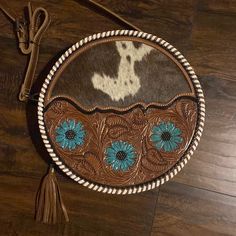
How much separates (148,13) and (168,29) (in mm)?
58

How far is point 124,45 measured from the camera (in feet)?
2.69

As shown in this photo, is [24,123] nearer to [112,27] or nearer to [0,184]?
[0,184]

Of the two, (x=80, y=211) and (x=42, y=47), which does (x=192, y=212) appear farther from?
(x=42, y=47)

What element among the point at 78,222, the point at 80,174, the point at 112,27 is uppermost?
the point at 112,27

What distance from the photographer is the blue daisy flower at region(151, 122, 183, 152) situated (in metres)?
0.82

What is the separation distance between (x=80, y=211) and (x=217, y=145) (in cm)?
34

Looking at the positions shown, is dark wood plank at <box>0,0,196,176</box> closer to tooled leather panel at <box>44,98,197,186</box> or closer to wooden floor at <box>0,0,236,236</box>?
wooden floor at <box>0,0,236,236</box>

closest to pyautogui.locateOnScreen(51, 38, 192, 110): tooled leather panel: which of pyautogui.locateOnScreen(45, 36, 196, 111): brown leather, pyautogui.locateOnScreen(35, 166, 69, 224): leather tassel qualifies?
pyautogui.locateOnScreen(45, 36, 196, 111): brown leather

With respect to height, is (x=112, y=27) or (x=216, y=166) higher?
(x=112, y=27)

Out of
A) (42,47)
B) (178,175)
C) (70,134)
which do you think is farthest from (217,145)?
(42,47)

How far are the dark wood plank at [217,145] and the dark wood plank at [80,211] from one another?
12cm

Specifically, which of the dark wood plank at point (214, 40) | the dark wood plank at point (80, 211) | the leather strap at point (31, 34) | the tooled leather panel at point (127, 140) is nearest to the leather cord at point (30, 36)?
the leather strap at point (31, 34)

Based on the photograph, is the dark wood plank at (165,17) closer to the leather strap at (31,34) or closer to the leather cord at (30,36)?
the leather strap at (31,34)

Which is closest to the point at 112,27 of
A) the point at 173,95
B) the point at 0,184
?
the point at 173,95
